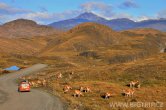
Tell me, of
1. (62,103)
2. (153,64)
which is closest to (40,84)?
(62,103)

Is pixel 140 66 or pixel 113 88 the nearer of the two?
pixel 113 88

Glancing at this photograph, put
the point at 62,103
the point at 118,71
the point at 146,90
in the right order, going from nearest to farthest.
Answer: the point at 62,103 < the point at 146,90 < the point at 118,71

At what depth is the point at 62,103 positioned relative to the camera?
46.1m

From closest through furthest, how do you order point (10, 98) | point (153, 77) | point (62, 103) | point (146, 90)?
1. point (62, 103)
2. point (10, 98)
3. point (146, 90)
4. point (153, 77)

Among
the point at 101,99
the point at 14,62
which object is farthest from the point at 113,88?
the point at 14,62

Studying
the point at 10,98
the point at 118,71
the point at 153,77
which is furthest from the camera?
the point at 118,71

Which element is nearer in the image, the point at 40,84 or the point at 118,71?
the point at 40,84

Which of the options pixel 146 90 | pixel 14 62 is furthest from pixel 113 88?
pixel 14 62

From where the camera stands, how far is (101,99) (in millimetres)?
53531

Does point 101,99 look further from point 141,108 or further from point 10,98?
point 10,98

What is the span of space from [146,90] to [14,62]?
128 meters

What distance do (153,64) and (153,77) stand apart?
48.2 feet

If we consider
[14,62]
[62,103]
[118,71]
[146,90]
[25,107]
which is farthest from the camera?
[14,62]

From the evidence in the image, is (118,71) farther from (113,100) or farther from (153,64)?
(113,100)
